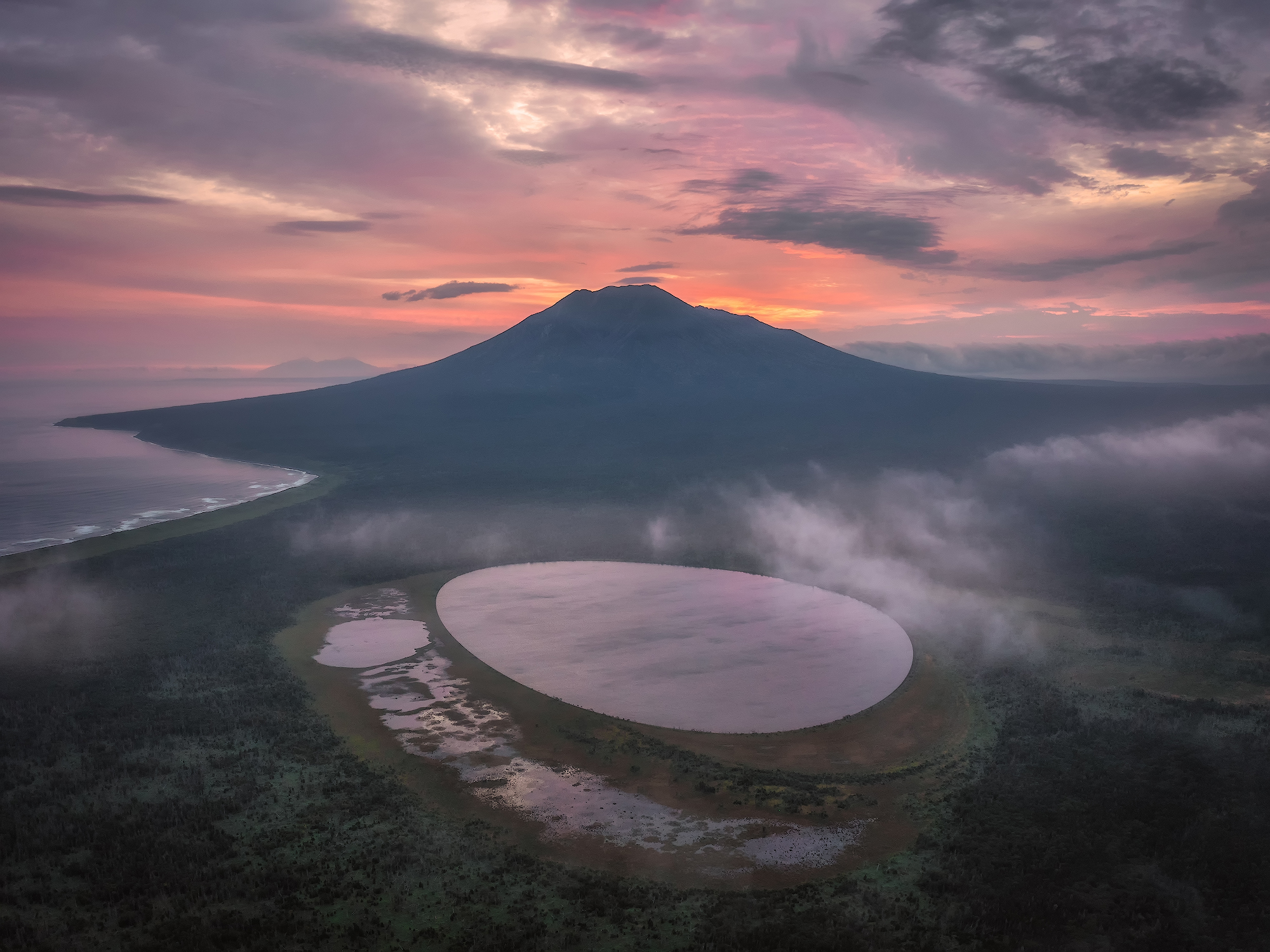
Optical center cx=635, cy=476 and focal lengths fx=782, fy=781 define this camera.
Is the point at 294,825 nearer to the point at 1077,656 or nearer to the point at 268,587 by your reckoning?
the point at 268,587

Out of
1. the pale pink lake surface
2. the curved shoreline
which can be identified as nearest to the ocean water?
the curved shoreline

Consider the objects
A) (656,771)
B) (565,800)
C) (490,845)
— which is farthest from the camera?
(656,771)

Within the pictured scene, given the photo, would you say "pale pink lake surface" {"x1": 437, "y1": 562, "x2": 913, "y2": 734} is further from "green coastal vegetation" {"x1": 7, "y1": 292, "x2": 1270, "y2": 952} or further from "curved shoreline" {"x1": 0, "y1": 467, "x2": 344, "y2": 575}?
"curved shoreline" {"x1": 0, "y1": 467, "x2": 344, "y2": 575}

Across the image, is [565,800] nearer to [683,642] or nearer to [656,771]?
[656,771]

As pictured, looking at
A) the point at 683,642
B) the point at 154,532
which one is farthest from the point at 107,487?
the point at 683,642

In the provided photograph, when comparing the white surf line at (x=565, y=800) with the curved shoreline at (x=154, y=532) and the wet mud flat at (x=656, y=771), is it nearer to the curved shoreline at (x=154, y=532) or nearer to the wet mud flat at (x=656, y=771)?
the wet mud flat at (x=656, y=771)

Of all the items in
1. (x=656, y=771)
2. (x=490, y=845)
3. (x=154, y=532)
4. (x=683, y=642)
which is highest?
(x=154, y=532)

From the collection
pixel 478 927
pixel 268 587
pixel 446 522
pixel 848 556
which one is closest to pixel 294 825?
pixel 478 927
